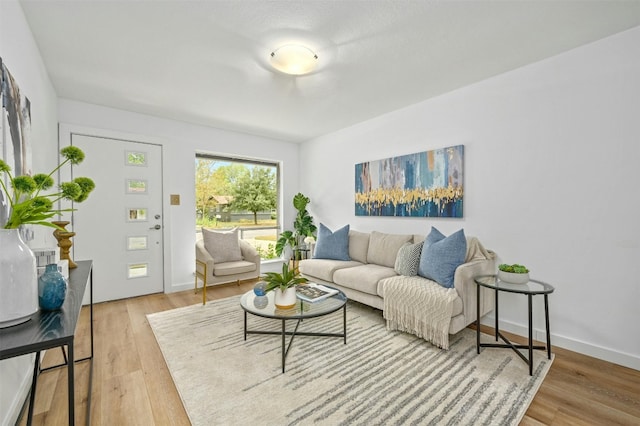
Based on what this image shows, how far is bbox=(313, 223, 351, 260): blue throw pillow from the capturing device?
3.86m

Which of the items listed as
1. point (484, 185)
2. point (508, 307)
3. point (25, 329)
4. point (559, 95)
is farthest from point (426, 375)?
point (559, 95)

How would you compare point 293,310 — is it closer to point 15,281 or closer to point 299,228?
point 15,281

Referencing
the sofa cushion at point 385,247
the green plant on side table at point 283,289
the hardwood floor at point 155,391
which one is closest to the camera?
the hardwood floor at point 155,391

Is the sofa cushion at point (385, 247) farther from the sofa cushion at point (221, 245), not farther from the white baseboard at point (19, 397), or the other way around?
the white baseboard at point (19, 397)

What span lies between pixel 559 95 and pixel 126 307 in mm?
4958

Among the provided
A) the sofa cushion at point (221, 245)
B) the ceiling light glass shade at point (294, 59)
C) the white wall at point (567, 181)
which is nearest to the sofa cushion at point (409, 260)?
the white wall at point (567, 181)

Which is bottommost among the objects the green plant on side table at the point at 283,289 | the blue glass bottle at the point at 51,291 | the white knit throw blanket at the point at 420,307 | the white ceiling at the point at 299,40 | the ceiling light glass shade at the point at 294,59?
the white knit throw blanket at the point at 420,307

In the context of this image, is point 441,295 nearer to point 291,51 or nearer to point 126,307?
point 291,51

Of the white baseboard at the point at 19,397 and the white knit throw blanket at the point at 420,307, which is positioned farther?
the white knit throw blanket at the point at 420,307

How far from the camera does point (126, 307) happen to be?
3.44 meters

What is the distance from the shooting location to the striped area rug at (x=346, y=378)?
1.63 meters

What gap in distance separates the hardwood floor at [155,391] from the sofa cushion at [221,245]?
1.56 meters

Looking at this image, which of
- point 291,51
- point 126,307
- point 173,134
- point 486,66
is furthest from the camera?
point 173,134

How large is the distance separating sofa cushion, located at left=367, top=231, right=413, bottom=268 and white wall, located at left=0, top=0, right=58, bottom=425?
124 inches
